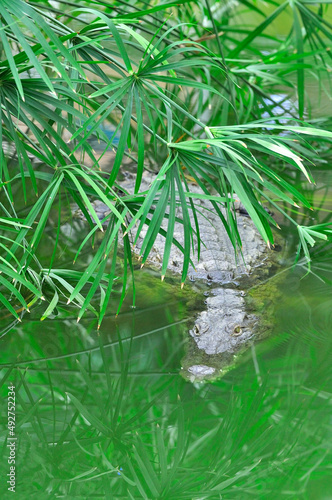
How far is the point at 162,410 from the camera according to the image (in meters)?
2.06

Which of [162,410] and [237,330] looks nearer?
[162,410]

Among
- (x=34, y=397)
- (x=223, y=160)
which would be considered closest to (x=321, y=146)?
(x=223, y=160)

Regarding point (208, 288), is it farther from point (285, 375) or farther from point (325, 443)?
point (325, 443)

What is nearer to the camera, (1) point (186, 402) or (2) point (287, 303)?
(1) point (186, 402)

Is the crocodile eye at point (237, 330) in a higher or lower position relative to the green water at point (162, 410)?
higher

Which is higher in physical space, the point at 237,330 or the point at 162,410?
the point at 237,330

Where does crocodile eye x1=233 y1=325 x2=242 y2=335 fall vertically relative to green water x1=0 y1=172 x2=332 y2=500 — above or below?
above

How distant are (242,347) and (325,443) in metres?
0.62

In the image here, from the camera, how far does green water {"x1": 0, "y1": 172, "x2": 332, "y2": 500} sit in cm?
172

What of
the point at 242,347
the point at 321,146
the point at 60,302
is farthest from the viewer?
the point at 321,146

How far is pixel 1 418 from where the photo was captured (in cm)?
199

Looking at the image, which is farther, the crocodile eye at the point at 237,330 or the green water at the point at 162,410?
the crocodile eye at the point at 237,330

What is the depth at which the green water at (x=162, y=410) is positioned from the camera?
1717 mm

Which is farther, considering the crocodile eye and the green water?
the crocodile eye
